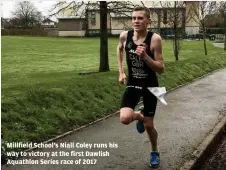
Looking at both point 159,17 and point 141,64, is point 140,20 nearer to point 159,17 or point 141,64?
point 141,64

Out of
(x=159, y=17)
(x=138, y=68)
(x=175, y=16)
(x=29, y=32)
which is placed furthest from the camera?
(x=29, y=32)

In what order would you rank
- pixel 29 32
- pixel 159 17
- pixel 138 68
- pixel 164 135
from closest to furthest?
pixel 138 68 → pixel 164 135 → pixel 159 17 → pixel 29 32

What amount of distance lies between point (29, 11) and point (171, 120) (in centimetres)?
7022

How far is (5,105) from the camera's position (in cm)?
676

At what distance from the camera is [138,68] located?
453cm

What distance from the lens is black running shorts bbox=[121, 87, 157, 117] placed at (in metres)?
4.64

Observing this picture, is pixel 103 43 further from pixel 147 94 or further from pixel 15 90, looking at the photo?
pixel 147 94

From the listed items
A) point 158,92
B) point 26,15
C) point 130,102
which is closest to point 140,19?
point 158,92

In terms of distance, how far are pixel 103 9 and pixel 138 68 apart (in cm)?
991

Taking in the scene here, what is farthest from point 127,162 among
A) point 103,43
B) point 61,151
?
point 103,43

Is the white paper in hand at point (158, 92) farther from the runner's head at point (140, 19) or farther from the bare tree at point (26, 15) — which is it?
the bare tree at point (26, 15)

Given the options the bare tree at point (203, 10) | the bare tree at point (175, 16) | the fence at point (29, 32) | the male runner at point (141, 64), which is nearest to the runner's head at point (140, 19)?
the male runner at point (141, 64)

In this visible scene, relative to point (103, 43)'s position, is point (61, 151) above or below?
below

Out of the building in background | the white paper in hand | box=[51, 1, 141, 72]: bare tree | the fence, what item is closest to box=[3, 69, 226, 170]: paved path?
the white paper in hand
